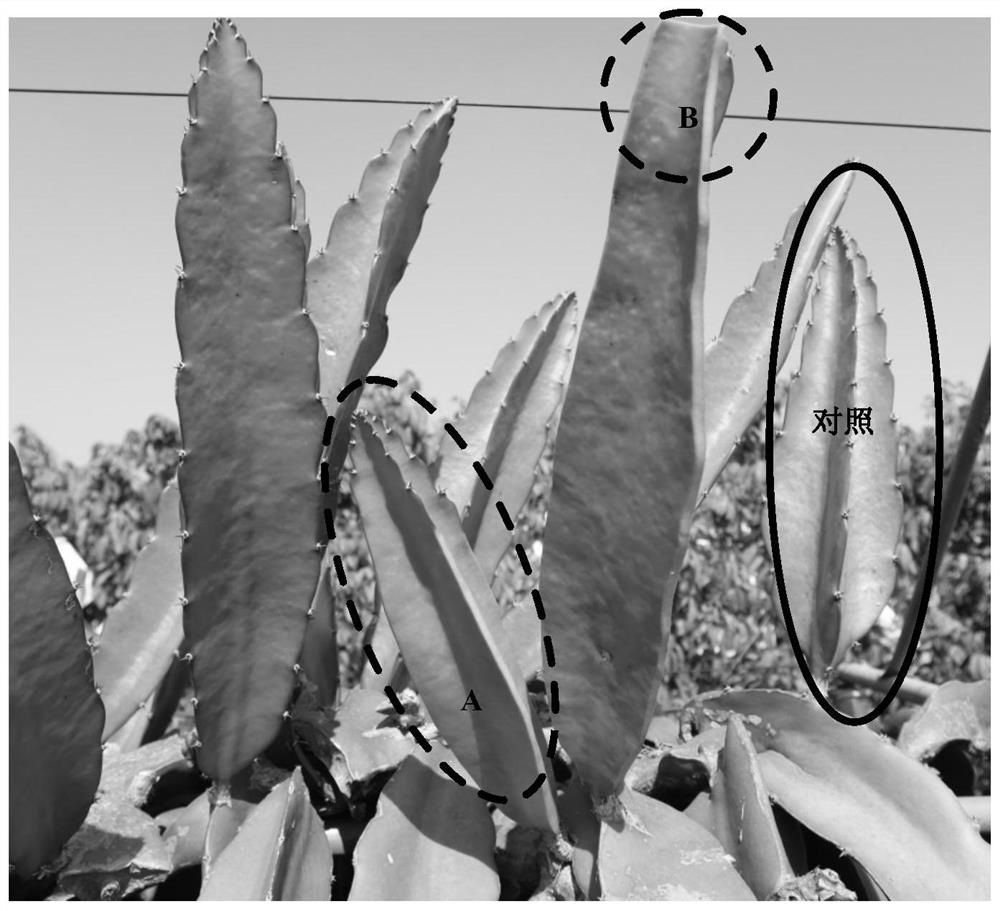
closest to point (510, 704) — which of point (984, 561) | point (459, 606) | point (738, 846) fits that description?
point (459, 606)

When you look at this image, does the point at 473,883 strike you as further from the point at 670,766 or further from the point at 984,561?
the point at 984,561

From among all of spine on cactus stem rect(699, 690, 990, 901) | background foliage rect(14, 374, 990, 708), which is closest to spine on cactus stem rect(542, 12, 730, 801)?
spine on cactus stem rect(699, 690, 990, 901)

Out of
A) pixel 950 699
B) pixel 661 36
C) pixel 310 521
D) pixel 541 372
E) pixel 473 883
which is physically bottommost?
pixel 473 883

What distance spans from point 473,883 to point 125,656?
1.59 feet

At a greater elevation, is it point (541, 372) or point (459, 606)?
point (541, 372)

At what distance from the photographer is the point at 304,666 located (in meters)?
1.09

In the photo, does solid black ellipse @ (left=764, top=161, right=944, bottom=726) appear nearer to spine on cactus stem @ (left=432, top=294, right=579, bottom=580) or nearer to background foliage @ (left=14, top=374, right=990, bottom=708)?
spine on cactus stem @ (left=432, top=294, right=579, bottom=580)

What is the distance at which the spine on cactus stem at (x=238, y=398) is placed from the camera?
2.68 feet

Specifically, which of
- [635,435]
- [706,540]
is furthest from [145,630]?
[706,540]

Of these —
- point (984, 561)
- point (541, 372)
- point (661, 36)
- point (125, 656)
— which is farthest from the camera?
point (984, 561)

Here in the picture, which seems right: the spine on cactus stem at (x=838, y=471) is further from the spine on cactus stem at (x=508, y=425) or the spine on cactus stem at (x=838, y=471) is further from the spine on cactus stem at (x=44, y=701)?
the spine on cactus stem at (x=44, y=701)

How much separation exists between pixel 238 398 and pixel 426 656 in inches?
9.9

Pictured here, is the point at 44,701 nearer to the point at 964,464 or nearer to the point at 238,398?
the point at 238,398

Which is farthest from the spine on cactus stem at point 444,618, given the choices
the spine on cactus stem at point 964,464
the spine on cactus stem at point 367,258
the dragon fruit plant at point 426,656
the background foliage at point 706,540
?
the background foliage at point 706,540
